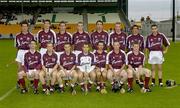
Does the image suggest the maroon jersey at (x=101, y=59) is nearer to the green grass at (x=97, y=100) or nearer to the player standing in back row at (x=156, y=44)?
the green grass at (x=97, y=100)

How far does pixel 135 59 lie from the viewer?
1134 cm

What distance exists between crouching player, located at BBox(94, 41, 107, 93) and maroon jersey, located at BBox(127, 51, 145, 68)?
597 mm

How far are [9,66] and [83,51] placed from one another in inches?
299

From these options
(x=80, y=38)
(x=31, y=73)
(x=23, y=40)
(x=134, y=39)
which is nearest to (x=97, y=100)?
(x=31, y=73)

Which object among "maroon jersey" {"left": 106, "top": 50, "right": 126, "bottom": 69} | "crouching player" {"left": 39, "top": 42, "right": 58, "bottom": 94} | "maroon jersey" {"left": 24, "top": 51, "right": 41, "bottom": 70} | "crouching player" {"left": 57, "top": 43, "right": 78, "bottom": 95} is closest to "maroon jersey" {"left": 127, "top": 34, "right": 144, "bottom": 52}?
"maroon jersey" {"left": 106, "top": 50, "right": 126, "bottom": 69}

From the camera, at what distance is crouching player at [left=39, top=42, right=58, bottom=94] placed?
10.8 meters

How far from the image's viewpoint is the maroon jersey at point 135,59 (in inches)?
445

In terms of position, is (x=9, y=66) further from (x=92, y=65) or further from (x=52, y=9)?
(x=52, y=9)

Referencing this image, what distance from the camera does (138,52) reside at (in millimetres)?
11375

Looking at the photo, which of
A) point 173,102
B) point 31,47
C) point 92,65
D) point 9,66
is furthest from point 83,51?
point 9,66

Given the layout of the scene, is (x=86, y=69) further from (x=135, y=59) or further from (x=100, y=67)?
(x=135, y=59)

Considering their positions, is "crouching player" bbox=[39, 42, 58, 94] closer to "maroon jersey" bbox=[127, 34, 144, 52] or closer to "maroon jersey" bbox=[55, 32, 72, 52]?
"maroon jersey" bbox=[55, 32, 72, 52]

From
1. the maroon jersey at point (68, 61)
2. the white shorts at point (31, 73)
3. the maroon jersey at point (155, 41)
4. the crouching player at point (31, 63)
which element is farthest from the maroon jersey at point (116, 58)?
the white shorts at point (31, 73)

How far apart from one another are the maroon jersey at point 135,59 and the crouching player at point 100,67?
60cm
